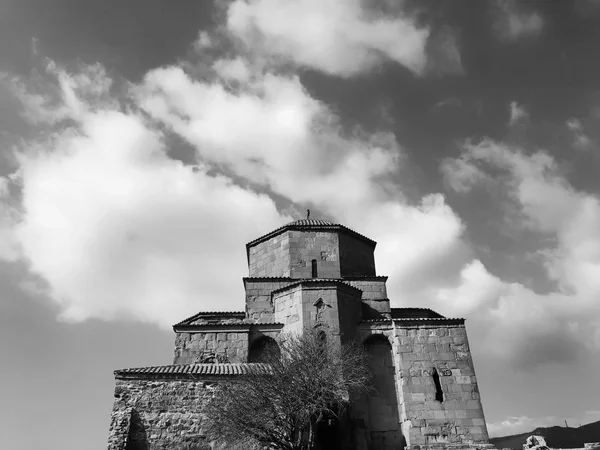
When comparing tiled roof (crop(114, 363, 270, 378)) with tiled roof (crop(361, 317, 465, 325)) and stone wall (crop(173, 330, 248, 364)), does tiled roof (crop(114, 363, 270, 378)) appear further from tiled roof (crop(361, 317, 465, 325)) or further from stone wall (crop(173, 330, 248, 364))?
tiled roof (crop(361, 317, 465, 325))

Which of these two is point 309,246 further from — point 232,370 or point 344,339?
point 232,370

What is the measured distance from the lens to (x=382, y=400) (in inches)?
539

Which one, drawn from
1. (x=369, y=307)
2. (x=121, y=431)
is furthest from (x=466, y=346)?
(x=121, y=431)

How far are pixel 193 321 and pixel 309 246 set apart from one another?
5344mm

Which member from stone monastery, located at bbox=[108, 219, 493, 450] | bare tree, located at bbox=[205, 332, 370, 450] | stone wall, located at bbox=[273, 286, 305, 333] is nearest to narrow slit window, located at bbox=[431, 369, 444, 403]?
stone monastery, located at bbox=[108, 219, 493, 450]

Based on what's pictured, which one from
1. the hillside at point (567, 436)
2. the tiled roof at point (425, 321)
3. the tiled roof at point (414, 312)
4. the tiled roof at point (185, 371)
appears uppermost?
the tiled roof at point (414, 312)

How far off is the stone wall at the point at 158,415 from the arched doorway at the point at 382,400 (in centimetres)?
510

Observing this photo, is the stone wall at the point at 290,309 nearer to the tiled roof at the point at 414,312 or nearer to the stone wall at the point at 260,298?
the stone wall at the point at 260,298

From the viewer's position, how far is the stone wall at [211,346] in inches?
575

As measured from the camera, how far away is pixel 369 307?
1598cm

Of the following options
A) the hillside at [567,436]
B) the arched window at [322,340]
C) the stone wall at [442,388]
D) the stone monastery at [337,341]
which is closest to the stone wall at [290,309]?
the stone monastery at [337,341]

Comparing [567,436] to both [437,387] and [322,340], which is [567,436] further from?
[322,340]

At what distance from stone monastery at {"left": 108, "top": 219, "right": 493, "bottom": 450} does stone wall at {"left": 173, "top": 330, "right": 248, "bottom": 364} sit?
1.3 inches

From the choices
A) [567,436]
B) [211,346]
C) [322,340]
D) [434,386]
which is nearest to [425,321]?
[434,386]
